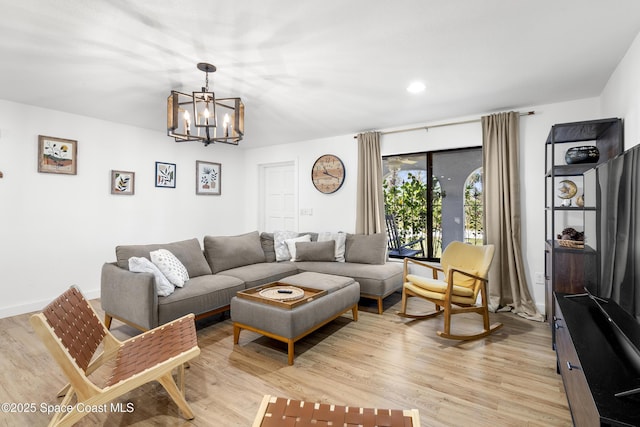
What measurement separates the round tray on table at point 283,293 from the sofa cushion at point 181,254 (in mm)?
991

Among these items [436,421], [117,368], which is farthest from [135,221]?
[436,421]

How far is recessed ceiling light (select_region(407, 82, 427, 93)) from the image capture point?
2.94 metres

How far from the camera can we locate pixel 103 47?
7.36 ft

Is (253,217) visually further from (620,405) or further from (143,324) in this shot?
(620,405)

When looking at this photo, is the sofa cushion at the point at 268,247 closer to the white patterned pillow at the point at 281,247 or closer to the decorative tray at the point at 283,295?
the white patterned pillow at the point at 281,247

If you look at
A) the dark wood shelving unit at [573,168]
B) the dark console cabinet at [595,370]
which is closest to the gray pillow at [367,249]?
the dark wood shelving unit at [573,168]

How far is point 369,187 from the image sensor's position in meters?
4.52

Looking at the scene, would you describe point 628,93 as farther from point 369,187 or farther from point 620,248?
point 369,187

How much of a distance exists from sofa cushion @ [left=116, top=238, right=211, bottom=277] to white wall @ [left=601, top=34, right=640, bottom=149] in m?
3.94

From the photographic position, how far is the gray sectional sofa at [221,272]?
2.71 meters

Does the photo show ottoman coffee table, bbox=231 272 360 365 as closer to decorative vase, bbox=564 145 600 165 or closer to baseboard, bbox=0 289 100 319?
decorative vase, bbox=564 145 600 165

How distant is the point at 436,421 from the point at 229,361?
1549mm

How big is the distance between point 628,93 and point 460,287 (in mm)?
2004

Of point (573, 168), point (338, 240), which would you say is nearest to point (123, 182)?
point (338, 240)
